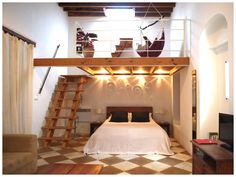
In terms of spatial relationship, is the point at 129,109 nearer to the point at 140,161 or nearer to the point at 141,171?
the point at 140,161

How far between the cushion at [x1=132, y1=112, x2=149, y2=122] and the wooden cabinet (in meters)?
2.93

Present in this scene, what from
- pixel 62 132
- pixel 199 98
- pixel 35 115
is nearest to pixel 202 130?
pixel 199 98

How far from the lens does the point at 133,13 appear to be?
681cm

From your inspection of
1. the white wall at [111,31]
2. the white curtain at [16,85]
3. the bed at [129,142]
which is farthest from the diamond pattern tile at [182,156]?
the white wall at [111,31]

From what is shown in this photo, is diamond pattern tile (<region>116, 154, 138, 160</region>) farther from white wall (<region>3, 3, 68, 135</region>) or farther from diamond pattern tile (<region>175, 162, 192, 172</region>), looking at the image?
white wall (<region>3, 3, 68, 135</region>)

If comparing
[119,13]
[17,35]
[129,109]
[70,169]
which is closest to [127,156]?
[70,169]

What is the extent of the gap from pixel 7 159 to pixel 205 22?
339 cm

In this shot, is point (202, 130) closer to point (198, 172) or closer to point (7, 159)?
point (198, 172)

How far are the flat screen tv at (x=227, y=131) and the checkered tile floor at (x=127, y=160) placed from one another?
38.7 inches

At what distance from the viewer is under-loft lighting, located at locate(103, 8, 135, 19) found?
6.79 metres

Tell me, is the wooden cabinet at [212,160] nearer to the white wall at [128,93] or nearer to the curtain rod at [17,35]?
the curtain rod at [17,35]

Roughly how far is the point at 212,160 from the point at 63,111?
4828 millimetres

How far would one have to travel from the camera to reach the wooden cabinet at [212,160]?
87.3 inches

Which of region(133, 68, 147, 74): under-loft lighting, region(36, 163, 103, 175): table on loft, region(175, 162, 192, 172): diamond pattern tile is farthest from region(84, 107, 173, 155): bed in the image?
region(133, 68, 147, 74): under-loft lighting
